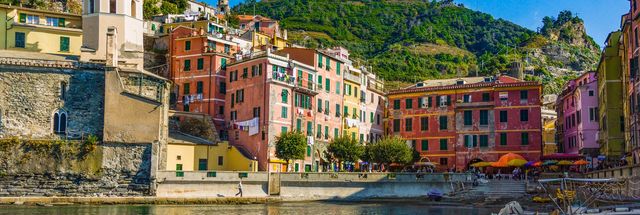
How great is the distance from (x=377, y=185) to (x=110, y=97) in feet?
71.1

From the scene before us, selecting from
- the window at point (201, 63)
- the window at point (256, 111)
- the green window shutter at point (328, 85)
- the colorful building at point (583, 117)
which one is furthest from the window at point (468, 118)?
the window at point (201, 63)

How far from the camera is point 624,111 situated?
2156 inches

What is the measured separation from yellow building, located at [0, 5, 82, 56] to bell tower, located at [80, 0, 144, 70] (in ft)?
9.73

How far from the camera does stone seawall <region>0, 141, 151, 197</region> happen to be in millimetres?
51938

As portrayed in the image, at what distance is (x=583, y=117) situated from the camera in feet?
220

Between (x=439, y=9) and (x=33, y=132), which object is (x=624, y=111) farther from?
(x=439, y=9)

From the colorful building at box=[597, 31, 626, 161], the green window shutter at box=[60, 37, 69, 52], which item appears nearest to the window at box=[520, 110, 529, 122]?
the colorful building at box=[597, 31, 626, 161]

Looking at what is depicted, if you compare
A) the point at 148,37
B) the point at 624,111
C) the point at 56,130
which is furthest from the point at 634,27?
the point at 148,37

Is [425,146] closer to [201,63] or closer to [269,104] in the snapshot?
[269,104]

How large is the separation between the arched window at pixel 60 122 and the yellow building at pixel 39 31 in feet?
37.1

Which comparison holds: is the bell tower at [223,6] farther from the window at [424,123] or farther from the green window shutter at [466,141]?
the green window shutter at [466,141]

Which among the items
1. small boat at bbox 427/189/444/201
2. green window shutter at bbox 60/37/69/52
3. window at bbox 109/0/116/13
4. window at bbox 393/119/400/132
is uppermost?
window at bbox 109/0/116/13

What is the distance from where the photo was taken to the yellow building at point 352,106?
74.8 meters

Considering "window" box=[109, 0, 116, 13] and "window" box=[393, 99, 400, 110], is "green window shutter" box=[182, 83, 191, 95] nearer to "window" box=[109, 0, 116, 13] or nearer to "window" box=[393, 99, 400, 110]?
"window" box=[109, 0, 116, 13]
